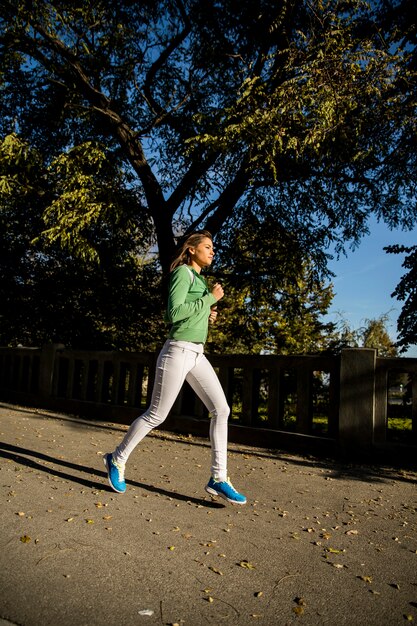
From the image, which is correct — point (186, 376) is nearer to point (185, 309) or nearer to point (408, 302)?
point (185, 309)

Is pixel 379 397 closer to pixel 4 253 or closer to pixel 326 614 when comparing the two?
pixel 326 614

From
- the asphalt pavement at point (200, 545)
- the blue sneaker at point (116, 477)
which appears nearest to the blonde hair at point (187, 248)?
the blue sneaker at point (116, 477)

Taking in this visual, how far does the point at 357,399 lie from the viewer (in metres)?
6.29

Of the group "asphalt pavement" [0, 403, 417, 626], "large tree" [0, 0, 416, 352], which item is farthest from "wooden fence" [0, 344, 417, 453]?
"large tree" [0, 0, 416, 352]

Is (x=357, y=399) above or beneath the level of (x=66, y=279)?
beneath

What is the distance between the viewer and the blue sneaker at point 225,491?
411 cm

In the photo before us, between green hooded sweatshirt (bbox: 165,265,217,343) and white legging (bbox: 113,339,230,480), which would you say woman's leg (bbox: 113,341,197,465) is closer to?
white legging (bbox: 113,339,230,480)

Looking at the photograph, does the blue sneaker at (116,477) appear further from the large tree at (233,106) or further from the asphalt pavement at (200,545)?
Answer: the large tree at (233,106)

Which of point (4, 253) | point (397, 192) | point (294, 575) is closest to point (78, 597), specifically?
point (294, 575)

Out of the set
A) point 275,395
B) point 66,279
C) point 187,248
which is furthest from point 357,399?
point 66,279

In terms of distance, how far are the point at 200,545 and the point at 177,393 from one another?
4.06 feet

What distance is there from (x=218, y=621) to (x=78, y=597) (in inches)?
26.0

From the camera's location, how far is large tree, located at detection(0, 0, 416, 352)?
9.07 m

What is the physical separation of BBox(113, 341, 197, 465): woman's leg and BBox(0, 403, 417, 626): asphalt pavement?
1.78ft
